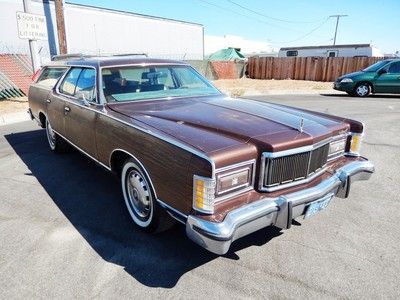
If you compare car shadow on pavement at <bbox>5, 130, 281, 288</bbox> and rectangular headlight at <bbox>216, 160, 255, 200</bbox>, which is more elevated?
rectangular headlight at <bbox>216, 160, 255, 200</bbox>

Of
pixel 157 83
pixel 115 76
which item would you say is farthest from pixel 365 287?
pixel 115 76

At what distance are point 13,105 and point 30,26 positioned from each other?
2.52 metres

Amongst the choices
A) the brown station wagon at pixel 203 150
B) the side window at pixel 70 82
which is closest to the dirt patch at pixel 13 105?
the side window at pixel 70 82

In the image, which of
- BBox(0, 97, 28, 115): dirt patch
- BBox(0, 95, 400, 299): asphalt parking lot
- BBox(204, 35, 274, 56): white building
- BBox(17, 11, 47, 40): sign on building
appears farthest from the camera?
BBox(204, 35, 274, 56): white building

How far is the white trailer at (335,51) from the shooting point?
31.2 meters

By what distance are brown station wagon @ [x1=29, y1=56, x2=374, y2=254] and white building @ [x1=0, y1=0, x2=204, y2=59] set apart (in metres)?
17.5

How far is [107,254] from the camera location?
9.70ft

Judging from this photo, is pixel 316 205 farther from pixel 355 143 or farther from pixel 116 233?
pixel 116 233

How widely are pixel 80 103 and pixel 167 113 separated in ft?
4.64

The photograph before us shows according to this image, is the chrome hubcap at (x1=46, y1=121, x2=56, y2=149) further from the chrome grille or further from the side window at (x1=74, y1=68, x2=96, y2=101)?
the chrome grille

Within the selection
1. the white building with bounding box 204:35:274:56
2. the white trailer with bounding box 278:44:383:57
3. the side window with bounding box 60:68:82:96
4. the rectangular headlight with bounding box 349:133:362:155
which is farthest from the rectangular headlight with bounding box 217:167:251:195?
the white building with bounding box 204:35:274:56

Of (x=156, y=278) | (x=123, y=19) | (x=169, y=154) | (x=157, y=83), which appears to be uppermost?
(x=123, y=19)

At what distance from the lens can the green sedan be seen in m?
13.3

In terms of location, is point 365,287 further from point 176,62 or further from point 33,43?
point 33,43
